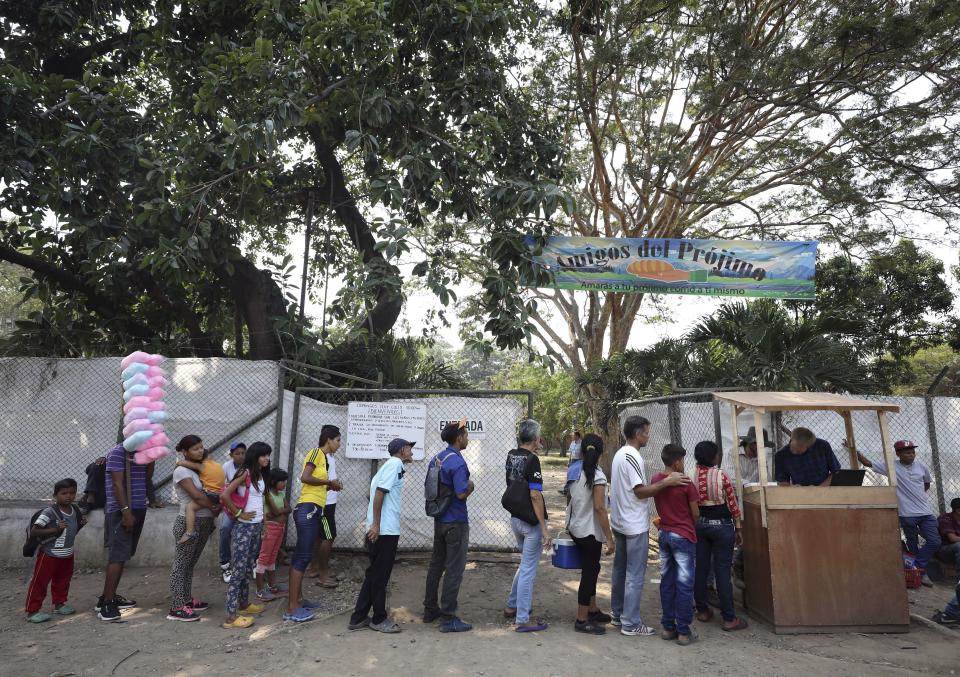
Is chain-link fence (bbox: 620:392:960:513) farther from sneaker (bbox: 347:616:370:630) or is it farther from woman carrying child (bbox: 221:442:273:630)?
woman carrying child (bbox: 221:442:273:630)

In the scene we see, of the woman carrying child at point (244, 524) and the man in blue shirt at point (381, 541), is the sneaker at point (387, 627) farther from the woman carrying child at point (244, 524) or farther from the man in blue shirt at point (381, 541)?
the woman carrying child at point (244, 524)

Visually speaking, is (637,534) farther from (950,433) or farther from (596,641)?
(950,433)

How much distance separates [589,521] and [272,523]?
9.40 ft

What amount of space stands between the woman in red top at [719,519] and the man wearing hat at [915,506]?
230cm

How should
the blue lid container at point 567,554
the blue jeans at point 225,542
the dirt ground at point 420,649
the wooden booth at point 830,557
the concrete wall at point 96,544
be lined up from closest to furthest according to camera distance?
the dirt ground at point 420,649, the wooden booth at point 830,557, the blue lid container at point 567,554, the blue jeans at point 225,542, the concrete wall at point 96,544

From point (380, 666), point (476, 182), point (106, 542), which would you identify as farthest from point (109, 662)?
point (476, 182)

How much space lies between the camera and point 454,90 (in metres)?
9.37

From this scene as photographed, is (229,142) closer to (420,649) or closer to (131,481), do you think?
(131,481)

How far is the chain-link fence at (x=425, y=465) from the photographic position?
7.59 meters

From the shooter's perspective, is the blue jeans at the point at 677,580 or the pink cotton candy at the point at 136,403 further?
the pink cotton candy at the point at 136,403

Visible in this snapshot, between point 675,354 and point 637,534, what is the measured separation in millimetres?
6118

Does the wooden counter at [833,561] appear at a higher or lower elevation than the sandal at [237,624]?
higher

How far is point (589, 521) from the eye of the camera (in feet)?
17.7

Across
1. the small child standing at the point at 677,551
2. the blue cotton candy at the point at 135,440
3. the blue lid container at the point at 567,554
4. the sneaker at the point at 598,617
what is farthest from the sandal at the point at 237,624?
the small child standing at the point at 677,551
